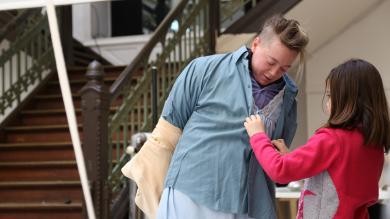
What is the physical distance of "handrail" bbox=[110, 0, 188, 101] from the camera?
4824 millimetres

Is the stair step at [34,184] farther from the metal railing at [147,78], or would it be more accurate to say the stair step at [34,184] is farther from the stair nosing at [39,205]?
the metal railing at [147,78]

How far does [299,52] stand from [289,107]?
216 mm

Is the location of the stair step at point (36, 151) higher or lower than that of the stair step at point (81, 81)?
lower

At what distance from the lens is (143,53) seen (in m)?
5.29

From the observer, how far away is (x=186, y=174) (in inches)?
72.8

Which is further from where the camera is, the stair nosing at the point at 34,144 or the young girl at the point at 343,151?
the stair nosing at the point at 34,144

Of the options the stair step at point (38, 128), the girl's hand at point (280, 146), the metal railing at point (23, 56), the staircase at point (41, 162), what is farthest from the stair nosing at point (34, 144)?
the girl's hand at point (280, 146)

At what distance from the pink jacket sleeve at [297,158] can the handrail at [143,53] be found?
301 cm

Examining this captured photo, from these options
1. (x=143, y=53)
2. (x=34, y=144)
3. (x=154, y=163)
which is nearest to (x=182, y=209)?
(x=154, y=163)

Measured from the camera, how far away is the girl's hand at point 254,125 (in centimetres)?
178

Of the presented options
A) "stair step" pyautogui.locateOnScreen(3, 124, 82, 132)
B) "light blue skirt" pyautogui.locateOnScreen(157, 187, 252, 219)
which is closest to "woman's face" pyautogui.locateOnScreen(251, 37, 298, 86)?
"light blue skirt" pyautogui.locateOnScreen(157, 187, 252, 219)

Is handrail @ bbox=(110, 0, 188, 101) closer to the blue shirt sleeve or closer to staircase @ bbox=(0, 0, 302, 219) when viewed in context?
staircase @ bbox=(0, 0, 302, 219)

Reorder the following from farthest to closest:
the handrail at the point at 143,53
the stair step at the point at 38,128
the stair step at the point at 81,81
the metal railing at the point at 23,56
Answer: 1. the stair step at the point at 81,81
2. the metal railing at the point at 23,56
3. the stair step at the point at 38,128
4. the handrail at the point at 143,53

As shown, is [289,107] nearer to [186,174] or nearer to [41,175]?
[186,174]
